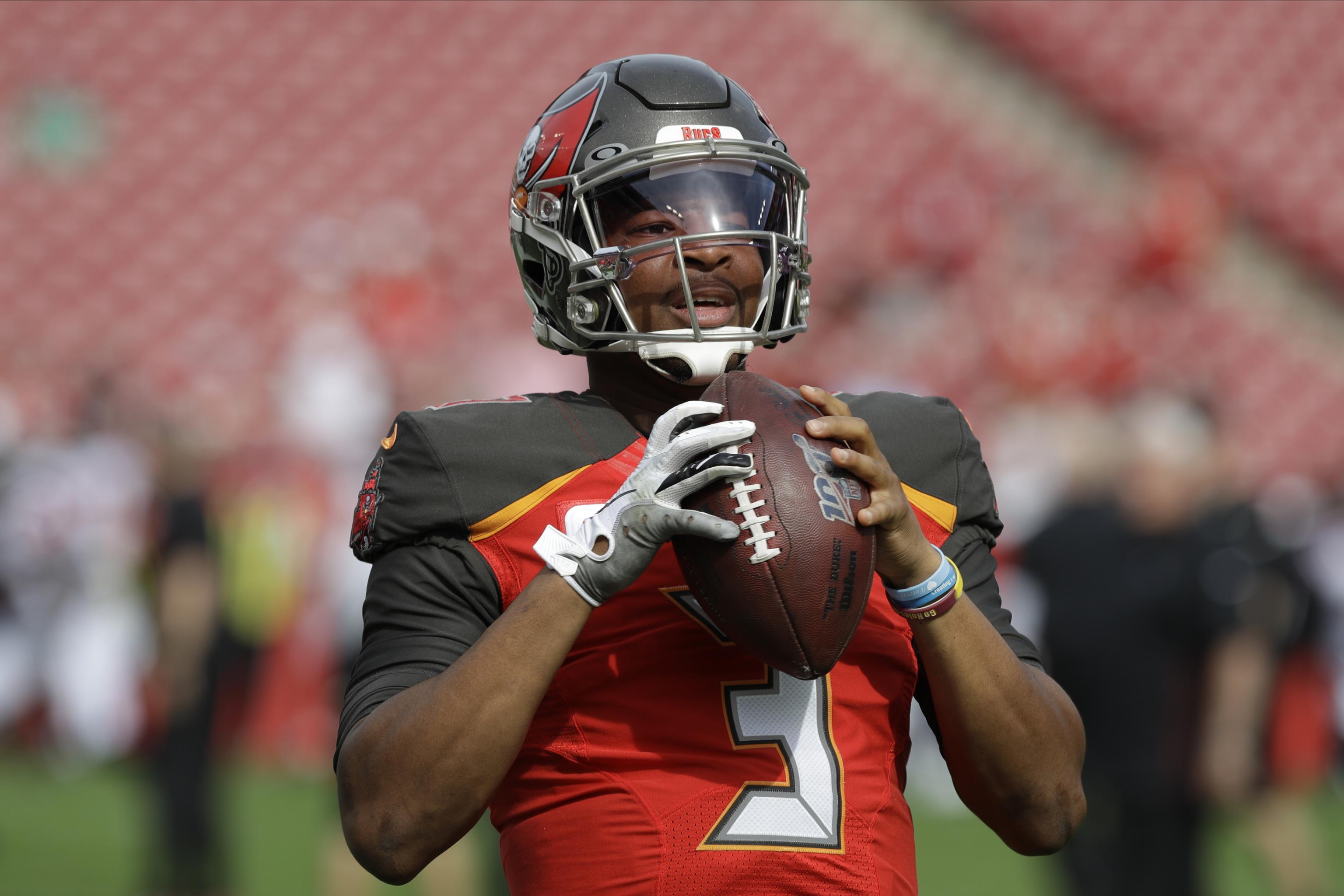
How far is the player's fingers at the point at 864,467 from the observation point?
1691 millimetres

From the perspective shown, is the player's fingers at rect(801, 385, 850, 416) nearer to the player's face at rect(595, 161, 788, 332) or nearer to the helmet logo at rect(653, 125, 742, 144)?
the player's face at rect(595, 161, 788, 332)

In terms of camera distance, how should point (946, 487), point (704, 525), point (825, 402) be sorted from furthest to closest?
point (946, 487) → point (825, 402) → point (704, 525)

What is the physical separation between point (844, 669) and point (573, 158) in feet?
2.37

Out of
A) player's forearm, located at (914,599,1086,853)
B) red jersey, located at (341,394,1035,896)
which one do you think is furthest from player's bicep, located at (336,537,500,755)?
player's forearm, located at (914,599,1086,853)

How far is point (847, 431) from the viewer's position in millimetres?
1722

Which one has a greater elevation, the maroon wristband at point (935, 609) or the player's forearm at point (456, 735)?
the maroon wristband at point (935, 609)

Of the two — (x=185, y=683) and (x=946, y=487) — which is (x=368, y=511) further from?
(x=185, y=683)

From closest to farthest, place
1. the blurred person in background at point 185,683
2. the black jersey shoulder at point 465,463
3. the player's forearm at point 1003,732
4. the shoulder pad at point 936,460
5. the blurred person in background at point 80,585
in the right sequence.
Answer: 1. the player's forearm at point 1003,732
2. the black jersey shoulder at point 465,463
3. the shoulder pad at point 936,460
4. the blurred person in background at point 185,683
5. the blurred person in background at point 80,585

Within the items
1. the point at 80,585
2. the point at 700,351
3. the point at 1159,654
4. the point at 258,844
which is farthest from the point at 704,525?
the point at 80,585

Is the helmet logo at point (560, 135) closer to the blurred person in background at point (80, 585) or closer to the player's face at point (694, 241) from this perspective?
the player's face at point (694, 241)

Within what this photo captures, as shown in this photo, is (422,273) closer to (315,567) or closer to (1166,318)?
(315,567)

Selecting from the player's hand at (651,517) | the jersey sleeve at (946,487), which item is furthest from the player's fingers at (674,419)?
the jersey sleeve at (946,487)

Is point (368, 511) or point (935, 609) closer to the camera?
point (935, 609)

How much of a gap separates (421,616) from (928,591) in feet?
1.92
